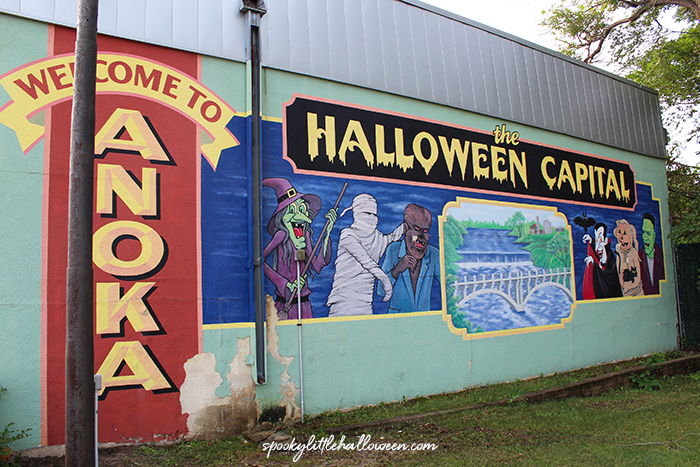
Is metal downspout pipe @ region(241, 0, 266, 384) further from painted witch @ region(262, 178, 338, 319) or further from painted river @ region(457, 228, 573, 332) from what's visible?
painted river @ region(457, 228, 573, 332)

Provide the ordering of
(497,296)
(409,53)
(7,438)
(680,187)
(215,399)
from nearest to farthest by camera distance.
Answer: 1. (7,438)
2. (215,399)
3. (409,53)
4. (497,296)
5. (680,187)

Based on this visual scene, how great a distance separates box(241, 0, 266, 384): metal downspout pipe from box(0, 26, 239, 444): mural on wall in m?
0.52

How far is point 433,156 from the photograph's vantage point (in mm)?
8852

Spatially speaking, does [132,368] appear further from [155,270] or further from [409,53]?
[409,53]

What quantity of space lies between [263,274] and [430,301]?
3.02 meters

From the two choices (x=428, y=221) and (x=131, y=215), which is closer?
(x=131, y=215)

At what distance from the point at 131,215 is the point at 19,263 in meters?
1.24

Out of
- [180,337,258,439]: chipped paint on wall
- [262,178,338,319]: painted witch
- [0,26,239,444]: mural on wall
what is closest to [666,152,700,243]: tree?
[262,178,338,319]: painted witch

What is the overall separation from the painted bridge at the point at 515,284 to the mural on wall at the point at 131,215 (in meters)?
4.78

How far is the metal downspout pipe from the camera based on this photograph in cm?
657

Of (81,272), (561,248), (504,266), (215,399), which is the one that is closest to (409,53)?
(504,266)

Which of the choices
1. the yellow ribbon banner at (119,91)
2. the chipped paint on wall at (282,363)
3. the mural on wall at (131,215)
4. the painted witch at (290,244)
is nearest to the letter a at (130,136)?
the mural on wall at (131,215)

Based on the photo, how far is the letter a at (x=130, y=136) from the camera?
19.6 feet

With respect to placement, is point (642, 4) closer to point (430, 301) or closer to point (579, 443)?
point (430, 301)
